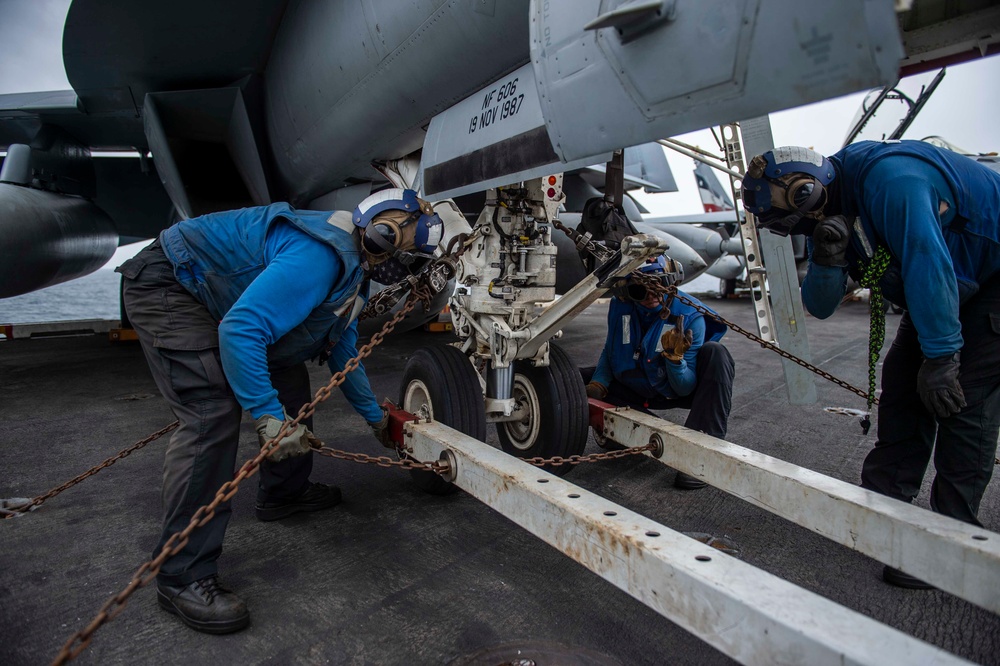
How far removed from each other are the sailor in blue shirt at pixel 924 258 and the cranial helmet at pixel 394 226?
1.31 meters

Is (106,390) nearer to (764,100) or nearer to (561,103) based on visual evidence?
(561,103)

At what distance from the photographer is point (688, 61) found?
1.55 meters

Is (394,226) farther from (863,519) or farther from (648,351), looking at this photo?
(863,519)

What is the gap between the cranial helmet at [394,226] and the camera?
7.80ft

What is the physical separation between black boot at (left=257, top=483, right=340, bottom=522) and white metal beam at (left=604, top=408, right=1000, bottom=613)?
161 cm

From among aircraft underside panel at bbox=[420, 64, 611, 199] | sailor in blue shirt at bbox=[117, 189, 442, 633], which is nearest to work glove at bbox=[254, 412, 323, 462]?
sailor in blue shirt at bbox=[117, 189, 442, 633]

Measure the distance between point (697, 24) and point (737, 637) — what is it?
142 cm

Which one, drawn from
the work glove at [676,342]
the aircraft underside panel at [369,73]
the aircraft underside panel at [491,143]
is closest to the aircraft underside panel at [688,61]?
the aircraft underside panel at [491,143]

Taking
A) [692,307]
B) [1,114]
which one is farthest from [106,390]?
[692,307]

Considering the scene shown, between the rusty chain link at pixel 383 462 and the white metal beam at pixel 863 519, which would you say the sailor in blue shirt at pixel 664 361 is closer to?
the white metal beam at pixel 863 519

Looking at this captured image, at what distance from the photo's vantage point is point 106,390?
531 centimetres

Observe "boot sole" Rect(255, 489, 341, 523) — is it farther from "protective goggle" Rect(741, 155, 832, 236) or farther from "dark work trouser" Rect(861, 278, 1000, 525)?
"dark work trouser" Rect(861, 278, 1000, 525)

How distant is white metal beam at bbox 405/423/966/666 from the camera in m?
1.19

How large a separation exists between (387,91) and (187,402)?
1944mm
